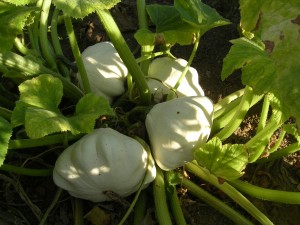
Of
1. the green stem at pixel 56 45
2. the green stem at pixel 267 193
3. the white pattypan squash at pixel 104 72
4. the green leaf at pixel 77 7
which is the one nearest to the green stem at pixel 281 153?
the green stem at pixel 267 193

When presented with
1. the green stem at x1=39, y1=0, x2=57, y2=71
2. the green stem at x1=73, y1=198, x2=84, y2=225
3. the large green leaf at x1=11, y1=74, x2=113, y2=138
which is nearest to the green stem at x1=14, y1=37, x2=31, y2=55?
the green stem at x1=39, y1=0, x2=57, y2=71

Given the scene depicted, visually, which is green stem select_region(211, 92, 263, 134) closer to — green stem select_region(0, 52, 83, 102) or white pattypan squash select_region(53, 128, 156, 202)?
white pattypan squash select_region(53, 128, 156, 202)

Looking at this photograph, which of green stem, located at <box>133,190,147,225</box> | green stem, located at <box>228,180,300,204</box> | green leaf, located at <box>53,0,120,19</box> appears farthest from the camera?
green stem, located at <box>133,190,147,225</box>

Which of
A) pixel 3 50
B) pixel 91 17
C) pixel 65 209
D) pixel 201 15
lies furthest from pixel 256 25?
pixel 91 17

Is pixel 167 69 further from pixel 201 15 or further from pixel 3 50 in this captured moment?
pixel 3 50

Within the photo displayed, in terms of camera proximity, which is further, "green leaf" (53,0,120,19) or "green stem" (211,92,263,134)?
"green stem" (211,92,263,134)

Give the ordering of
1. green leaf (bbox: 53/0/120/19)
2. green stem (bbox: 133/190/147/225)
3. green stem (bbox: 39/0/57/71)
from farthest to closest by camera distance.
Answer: green stem (bbox: 39/0/57/71) < green stem (bbox: 133/190/147/225) < green leaf (bbox: 53/0/120/19)

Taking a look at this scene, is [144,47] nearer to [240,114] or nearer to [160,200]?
[240,114]
